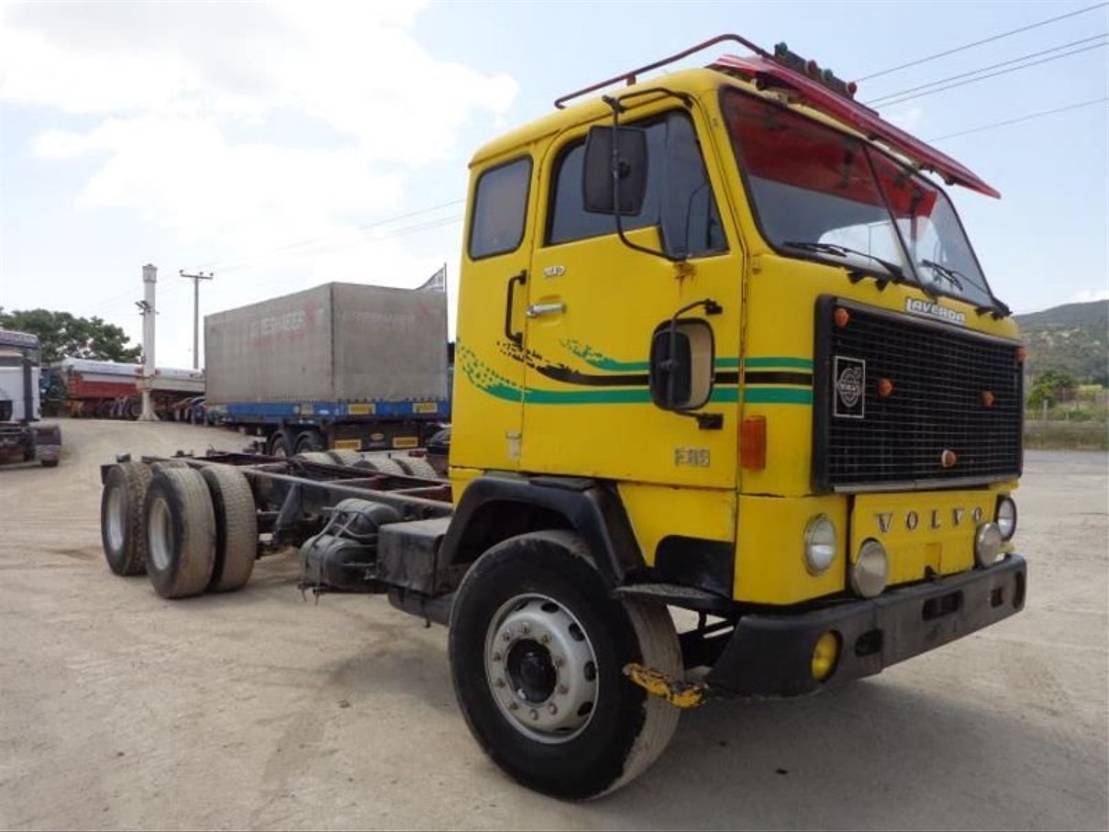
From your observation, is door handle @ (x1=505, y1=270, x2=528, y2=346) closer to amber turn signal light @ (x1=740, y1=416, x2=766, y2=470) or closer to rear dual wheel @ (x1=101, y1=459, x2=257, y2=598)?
amber turn signal light @ (x1=740, y1=416, x2=766, y2=470)

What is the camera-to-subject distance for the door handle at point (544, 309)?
3900 mm

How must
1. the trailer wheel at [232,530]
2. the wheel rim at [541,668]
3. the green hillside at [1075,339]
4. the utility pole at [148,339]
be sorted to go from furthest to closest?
the green hillside at [1075,339] < the utility pole at [148,339] < the trailer wheel at [232,530] < the wheel rim at [541,668]

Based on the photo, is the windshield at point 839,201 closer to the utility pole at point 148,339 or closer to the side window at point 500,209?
the side window at point 500,209

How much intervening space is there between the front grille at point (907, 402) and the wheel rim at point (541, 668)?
1230 mm

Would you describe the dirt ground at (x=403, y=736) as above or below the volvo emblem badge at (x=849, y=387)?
below


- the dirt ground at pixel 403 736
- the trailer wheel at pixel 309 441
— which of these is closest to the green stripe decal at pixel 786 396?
the dirt ground at pixel 403 736

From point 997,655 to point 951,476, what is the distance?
2676 mm

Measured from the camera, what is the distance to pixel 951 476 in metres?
3.75

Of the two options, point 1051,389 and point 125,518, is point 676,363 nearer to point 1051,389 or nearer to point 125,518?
point 125,518

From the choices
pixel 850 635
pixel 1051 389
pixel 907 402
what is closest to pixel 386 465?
pixel 907 402

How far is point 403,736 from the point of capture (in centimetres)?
428

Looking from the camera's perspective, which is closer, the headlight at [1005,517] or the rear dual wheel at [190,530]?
the headlight at [1005,517]

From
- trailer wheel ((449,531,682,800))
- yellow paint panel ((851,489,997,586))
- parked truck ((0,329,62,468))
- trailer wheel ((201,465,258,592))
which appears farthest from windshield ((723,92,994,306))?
parked truck ((0,329,62,468))

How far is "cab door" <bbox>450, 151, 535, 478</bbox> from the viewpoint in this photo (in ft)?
13.5
